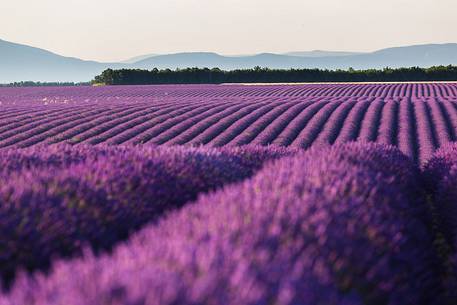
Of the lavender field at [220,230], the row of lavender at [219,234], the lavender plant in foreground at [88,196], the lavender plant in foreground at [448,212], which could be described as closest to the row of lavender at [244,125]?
the lavender plant in foreground at [448,212]

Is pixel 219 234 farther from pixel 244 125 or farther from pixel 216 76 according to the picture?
pixel 216 76

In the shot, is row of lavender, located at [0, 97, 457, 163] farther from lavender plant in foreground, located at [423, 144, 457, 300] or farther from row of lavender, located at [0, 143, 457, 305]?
row of lavender, located at [0, 143, 457, 305]

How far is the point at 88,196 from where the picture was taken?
4.83m

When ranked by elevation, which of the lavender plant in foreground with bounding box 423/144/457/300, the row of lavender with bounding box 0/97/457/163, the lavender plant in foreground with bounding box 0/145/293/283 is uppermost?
the lavender plant in foreground with bounding box 0/145/293/283

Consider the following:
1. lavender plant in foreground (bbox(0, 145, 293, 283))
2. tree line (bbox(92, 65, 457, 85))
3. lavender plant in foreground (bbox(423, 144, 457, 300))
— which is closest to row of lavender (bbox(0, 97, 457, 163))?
lavender plant in foreground (bbox(423, 144, 457, 300))

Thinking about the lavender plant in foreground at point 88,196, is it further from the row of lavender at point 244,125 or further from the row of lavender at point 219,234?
the row of lavender at point 244,125

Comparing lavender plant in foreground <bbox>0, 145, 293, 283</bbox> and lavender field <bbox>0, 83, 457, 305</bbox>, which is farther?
lavender plant in foreground <bbox>0, 145, 293, 283</bbox>

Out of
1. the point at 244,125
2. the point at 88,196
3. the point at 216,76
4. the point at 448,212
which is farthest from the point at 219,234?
Result: the point at 216,76

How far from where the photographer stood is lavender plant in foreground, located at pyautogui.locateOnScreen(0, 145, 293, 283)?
4.04 m

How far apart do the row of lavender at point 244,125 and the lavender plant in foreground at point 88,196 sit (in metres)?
12.1

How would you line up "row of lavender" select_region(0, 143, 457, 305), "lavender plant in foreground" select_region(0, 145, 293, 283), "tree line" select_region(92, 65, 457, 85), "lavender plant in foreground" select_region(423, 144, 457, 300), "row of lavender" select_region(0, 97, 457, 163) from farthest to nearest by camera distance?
"tree line" select_region(92, 65, 457, 85)
"row of lavender" select_region(0, 97, 457, 163)
"lavender plant in foreground" select_region(423, 144, 457, 300)
"lavender plant in foreground" select_region(0, 145, 293, 283)
"row of lavender" select_region(0, 143, 457, 305)

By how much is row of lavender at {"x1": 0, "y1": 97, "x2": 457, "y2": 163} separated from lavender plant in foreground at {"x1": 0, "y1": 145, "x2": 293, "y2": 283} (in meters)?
12.1

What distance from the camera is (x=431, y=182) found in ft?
31.6

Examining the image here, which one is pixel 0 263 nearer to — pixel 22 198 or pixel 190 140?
pixel 22 198
